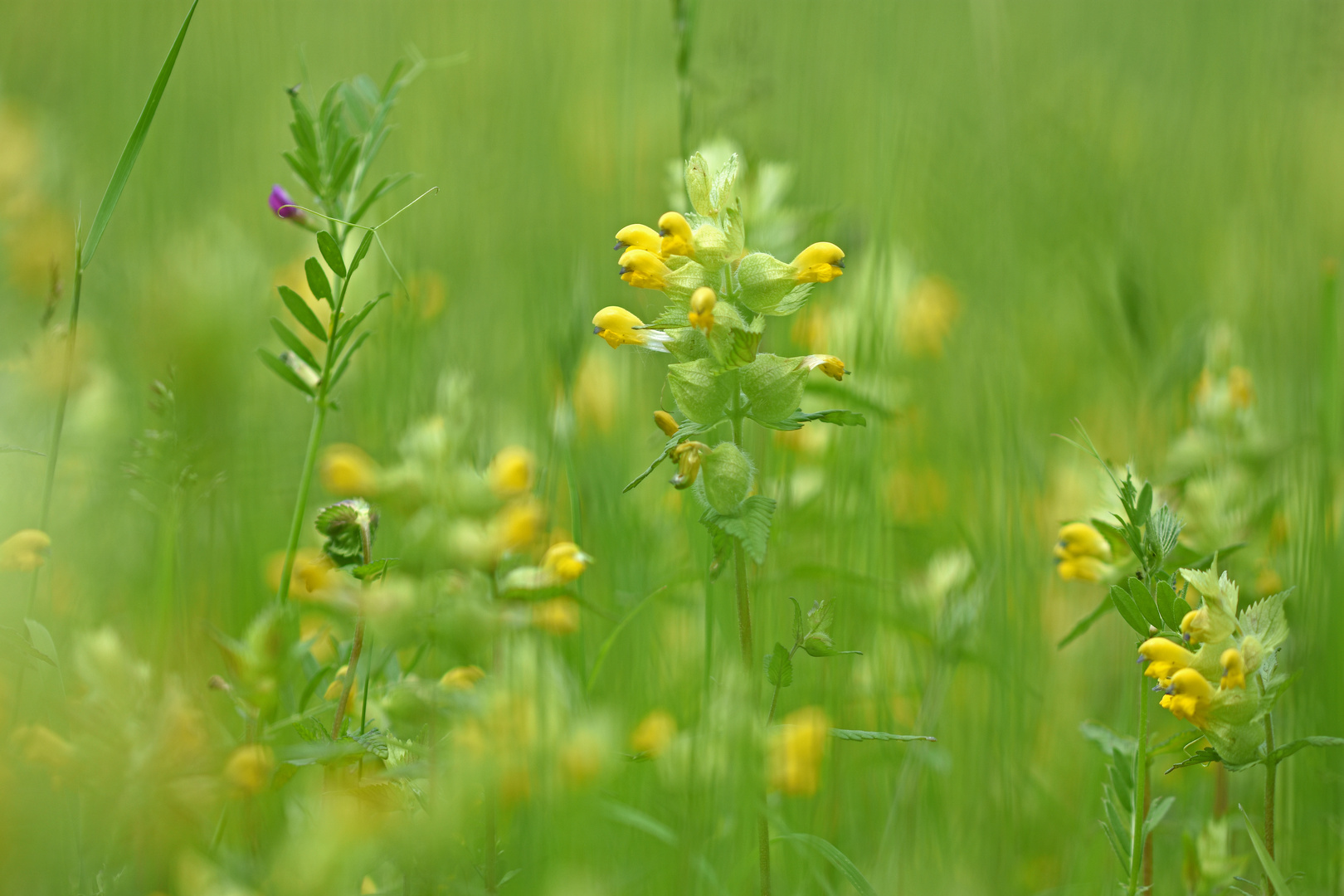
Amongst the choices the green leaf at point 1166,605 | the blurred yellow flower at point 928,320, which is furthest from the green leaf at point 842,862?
the blurred yellow flower at point 928,320

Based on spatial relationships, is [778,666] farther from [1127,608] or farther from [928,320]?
[928,320]

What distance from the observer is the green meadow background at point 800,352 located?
1151 mm

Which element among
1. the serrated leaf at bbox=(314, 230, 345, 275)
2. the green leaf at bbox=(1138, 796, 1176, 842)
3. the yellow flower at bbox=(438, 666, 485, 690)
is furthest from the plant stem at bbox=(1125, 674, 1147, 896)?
the serrated leaf at bbox=(314, 230, 345, 275)

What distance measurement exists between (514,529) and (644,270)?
24 cm

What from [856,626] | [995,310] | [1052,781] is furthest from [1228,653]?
[995,310]

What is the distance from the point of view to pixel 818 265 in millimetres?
875

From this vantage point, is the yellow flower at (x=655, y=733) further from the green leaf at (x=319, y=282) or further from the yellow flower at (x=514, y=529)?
the green leaf at (x=319, y=282)

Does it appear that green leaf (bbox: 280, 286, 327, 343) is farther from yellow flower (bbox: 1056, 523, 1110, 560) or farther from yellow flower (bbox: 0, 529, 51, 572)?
yellow flower (bbox: 1056, 523, 1110, 560)

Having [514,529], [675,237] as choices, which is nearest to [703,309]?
[675,237]

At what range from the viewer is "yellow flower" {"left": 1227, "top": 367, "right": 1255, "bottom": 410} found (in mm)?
1358

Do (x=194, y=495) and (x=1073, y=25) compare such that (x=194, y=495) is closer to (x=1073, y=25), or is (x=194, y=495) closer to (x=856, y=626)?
(x=856, y=626)

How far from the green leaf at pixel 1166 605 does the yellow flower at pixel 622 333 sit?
435 mm

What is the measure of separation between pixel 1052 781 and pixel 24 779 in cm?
120

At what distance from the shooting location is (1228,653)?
0.76 metres
